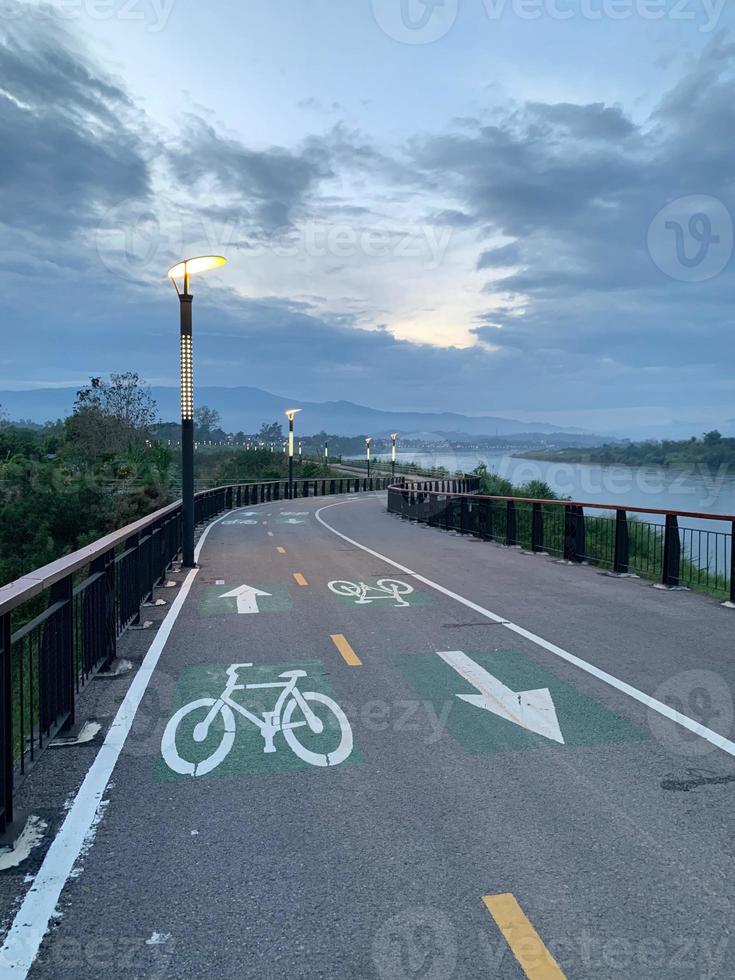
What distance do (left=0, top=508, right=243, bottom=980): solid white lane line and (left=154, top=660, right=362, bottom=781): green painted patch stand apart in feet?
1.20

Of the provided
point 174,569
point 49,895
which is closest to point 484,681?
point 49,895

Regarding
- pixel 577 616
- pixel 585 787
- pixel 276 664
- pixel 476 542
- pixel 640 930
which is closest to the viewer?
pixel 640 930

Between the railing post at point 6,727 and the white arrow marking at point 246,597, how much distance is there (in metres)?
6.44

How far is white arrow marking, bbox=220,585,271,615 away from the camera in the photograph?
434 inches

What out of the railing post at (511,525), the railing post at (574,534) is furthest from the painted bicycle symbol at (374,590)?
the railing post at (511,525)

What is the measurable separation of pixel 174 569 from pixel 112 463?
40.8m

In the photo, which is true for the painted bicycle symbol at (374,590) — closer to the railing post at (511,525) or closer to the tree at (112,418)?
the railing post at (511,525)

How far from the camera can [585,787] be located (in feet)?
15.6

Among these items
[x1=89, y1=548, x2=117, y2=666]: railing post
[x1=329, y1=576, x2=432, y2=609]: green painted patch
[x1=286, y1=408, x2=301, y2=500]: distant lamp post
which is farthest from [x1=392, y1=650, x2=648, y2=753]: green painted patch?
[x1=286, y1=408, x2=301, y2=500]: distant lamp post

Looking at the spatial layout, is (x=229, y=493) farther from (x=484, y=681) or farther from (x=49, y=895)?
(x=49, y=895)

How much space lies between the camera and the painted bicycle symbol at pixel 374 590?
11.5 meters

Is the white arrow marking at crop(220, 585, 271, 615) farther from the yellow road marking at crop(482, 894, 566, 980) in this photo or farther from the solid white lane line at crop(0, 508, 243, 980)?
the yellow road marking at crop(482, 894, 566, 980)

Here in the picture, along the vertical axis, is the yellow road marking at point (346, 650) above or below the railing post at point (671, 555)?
below

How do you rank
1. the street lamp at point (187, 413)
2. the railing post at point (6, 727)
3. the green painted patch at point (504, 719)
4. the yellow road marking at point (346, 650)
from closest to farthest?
the railing post at point (6, 727) → the green painted patch at point (504, 719) → the yellow road marking at point (346, 650) → the street lamp at point (187, 413)
